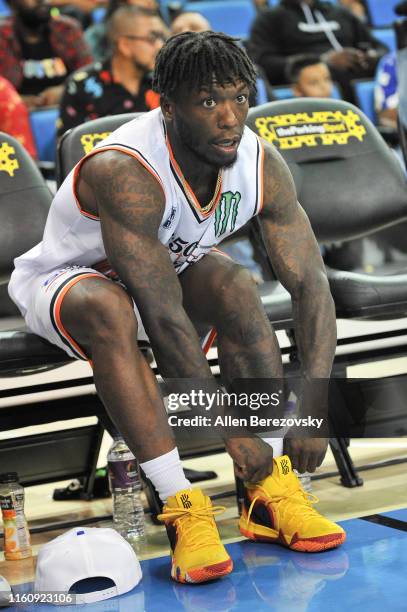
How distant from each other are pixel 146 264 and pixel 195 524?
59 cm

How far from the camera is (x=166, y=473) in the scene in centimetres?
231

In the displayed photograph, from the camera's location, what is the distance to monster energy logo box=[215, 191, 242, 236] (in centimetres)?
253

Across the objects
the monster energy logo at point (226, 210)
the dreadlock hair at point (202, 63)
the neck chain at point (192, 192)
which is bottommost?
the monster energy logo at point (226, 210)

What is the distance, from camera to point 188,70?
7.64 ft

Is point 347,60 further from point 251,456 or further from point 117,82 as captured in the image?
point 251,456

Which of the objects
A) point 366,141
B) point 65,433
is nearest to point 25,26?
point 366,141

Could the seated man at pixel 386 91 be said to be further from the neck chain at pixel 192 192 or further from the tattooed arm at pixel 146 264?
the tattooed arm at pixel 146 264

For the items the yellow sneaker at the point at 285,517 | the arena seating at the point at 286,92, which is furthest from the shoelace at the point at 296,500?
the arena seating at the point at 286,92

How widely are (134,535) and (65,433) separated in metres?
0.38

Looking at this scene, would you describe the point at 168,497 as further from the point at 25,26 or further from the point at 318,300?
the point at 25,26

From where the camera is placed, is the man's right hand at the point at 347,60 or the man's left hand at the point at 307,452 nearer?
the man's left hand at the point at 307,452

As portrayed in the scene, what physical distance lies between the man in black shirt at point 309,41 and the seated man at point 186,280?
12.1 feet

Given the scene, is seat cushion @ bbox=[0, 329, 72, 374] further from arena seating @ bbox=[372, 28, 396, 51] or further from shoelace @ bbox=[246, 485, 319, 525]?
arena seating @ bbox=[372, 28, 396, 51]

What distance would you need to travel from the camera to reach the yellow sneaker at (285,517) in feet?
7.80
